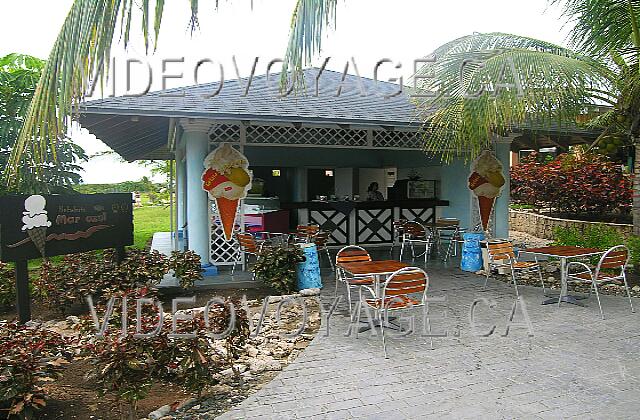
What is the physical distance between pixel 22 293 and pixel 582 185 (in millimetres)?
12070

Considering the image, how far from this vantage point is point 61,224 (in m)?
6.60

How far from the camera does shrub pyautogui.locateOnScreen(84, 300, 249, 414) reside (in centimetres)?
341

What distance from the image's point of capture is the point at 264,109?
7887 millimetres

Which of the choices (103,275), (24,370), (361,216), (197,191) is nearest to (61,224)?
(103,275)

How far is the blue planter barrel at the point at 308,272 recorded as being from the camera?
7293 mm

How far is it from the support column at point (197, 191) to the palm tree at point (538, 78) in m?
3.55

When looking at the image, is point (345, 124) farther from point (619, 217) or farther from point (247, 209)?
point (619, 217)

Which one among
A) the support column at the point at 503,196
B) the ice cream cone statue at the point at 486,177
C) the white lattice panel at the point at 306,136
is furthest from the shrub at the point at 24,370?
the support column at the point at 503,196

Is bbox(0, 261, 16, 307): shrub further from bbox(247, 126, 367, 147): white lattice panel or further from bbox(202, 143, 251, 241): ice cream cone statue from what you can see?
bbox(247, 126, 367, 147): white lattice panel

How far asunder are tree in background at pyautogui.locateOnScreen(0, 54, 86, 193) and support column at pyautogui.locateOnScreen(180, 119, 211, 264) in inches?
99.5

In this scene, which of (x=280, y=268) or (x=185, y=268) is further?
(x=185, y=268)

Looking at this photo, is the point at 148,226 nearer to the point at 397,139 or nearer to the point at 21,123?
the point at 21,123

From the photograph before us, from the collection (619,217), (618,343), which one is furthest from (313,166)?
(618,343)

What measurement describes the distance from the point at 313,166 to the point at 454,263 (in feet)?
20.1
